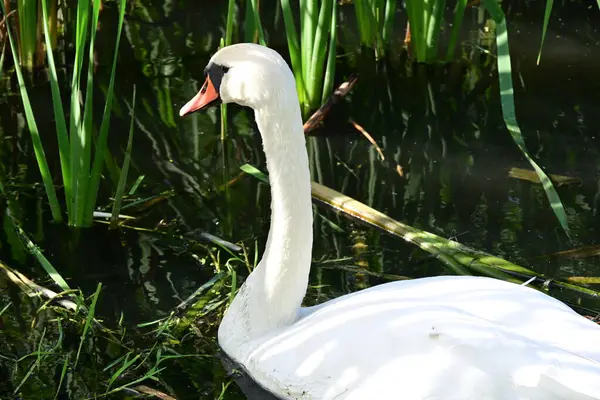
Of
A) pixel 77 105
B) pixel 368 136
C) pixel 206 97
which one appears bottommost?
pixel 368 136

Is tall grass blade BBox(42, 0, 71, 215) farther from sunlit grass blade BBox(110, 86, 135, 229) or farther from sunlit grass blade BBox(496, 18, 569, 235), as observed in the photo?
sunlit grass blade BBox(496, 18, 569, 235)

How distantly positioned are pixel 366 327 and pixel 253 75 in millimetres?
866

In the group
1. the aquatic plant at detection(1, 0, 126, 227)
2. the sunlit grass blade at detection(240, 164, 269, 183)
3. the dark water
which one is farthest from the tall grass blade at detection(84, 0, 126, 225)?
the sunlit grass blade at detection(240, 164, 269, 183)

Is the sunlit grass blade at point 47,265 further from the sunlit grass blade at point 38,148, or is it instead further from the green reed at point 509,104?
the green reed at point 509,104

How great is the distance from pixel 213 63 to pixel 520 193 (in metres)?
2.10

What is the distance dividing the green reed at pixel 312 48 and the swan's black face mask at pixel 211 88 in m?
1.65

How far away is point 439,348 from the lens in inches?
116

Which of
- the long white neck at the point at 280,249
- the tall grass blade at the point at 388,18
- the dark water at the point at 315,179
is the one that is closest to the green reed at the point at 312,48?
the dark water at the point at 315,179

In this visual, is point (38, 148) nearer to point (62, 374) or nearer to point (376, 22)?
point (62, 374)

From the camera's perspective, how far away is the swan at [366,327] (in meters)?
2.86

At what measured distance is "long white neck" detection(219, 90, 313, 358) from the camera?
11.2ft

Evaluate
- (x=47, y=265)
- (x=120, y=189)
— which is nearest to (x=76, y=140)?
(x=120, y=189)

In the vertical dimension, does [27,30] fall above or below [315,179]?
above

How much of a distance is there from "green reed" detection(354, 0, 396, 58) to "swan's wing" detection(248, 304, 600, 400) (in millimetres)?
3305
